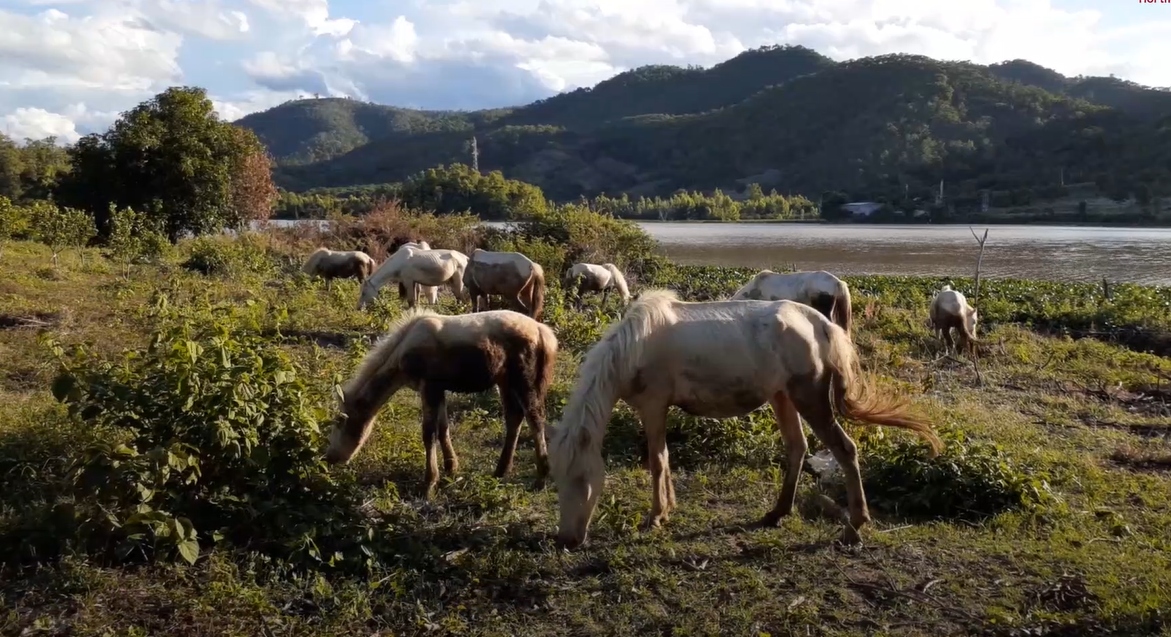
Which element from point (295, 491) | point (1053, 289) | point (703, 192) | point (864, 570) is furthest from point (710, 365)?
point (703, 192)

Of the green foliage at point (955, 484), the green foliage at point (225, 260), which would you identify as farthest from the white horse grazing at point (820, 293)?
the green foliage at point (225, 260)

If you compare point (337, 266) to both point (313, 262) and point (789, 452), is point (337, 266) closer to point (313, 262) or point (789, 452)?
point (313, 262)

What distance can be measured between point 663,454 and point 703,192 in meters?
98.6

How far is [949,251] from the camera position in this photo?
42406mm

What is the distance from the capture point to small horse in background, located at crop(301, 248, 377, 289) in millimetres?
18719

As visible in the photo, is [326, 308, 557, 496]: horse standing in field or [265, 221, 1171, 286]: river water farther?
[265, 221, 1171, 286]: river water

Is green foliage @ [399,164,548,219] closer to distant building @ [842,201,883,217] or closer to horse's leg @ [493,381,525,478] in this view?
horse's leg @ [493,381,525,478]

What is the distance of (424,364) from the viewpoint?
613 cm

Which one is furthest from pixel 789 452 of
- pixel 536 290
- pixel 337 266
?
pixel 337 266

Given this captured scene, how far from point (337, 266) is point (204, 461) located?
576 inches

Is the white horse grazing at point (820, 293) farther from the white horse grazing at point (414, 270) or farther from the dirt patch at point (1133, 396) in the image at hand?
the white horse grazing at point (414, 270)

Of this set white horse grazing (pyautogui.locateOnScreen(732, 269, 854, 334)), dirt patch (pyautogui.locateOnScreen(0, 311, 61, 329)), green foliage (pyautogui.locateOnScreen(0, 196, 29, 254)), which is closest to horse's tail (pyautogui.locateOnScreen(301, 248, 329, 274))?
green foliage (pyautogui.locateOnScreen(0, 196, 29, 254))

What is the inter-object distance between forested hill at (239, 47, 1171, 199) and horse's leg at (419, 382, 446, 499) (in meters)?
71.3

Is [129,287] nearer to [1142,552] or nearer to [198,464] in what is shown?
Result: [198,464]
